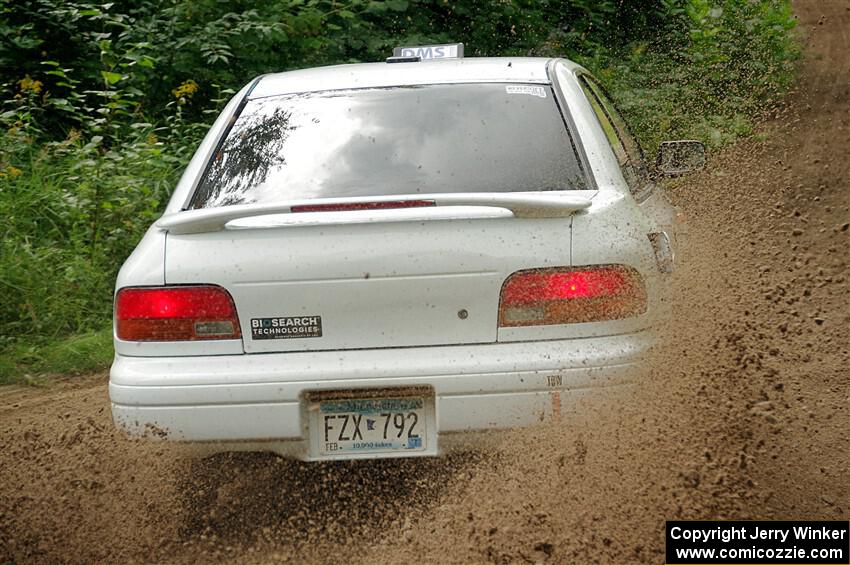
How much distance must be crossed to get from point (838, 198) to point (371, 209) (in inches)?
315

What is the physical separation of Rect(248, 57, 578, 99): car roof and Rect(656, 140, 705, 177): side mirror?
69 centimetres

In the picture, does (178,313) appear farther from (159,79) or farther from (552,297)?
(159,79)

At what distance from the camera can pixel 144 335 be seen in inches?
127

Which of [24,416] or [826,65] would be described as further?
[826,65]

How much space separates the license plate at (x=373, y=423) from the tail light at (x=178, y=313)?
0.38 meters

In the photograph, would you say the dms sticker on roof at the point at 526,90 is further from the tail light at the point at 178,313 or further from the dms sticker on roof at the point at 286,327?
the tail light at the point at 178,313

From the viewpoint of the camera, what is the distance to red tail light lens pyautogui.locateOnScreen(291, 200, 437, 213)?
3.14 metres

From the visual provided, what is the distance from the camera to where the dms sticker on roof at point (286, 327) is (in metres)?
3.11

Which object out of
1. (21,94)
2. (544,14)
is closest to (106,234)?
(21,94)

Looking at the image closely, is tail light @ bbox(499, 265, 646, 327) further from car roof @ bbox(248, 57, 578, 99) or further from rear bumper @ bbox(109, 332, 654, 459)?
car roof @ bbox(248, 57, 578, 99)

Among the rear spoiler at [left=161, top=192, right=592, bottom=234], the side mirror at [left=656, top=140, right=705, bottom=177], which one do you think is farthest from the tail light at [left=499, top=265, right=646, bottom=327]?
the side mirror at [left=656, top=140, right=705, bottom=177]

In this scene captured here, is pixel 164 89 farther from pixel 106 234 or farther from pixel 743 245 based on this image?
pixel 743 245

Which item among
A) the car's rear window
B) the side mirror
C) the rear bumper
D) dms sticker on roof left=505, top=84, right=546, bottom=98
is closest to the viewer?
the rear bumper

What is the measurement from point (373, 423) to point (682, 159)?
2.07 metres
